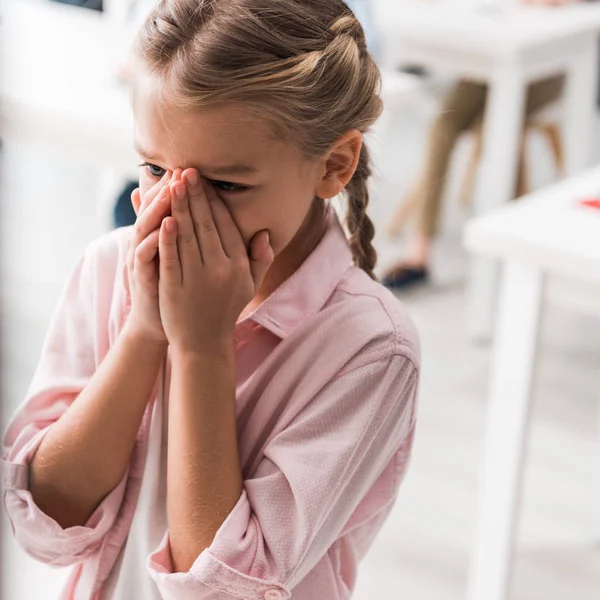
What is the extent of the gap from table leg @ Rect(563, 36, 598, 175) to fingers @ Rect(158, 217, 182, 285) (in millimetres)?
2392

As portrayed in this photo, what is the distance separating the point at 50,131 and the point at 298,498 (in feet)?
4.37

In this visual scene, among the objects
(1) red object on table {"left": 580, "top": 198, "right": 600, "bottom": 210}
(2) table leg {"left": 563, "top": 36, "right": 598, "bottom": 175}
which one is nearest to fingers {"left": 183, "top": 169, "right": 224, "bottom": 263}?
(1) red object on table {"left": 580, "top": 198, "right": 600, "bottom": 210}

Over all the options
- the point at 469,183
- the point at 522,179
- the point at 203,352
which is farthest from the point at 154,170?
the point at 469,183

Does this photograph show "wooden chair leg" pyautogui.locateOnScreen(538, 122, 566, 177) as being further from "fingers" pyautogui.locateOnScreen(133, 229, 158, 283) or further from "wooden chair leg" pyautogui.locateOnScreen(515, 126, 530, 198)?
"fingers" pyautogui.locateOnScreen(133, 229, 158, 283)

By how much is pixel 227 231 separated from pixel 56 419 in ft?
0.73

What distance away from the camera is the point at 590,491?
218 cm

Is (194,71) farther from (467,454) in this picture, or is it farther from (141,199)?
(467,454)

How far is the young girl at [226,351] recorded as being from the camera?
718mm

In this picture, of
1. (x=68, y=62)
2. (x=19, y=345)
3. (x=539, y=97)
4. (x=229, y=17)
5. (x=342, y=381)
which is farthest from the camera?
(x=539, y=97)

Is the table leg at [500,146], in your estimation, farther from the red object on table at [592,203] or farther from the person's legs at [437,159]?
the red object on table at [592,203]

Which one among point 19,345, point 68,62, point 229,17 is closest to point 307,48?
point 229,17

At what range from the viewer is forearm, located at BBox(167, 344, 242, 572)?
2.49ft

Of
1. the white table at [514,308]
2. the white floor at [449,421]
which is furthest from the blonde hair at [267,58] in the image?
the white table at [514,308]

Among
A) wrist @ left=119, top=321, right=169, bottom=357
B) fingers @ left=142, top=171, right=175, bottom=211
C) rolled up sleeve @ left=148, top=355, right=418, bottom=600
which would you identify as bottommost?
rolled up sleeve @ left=148, top=355, right=418, bottom=600
